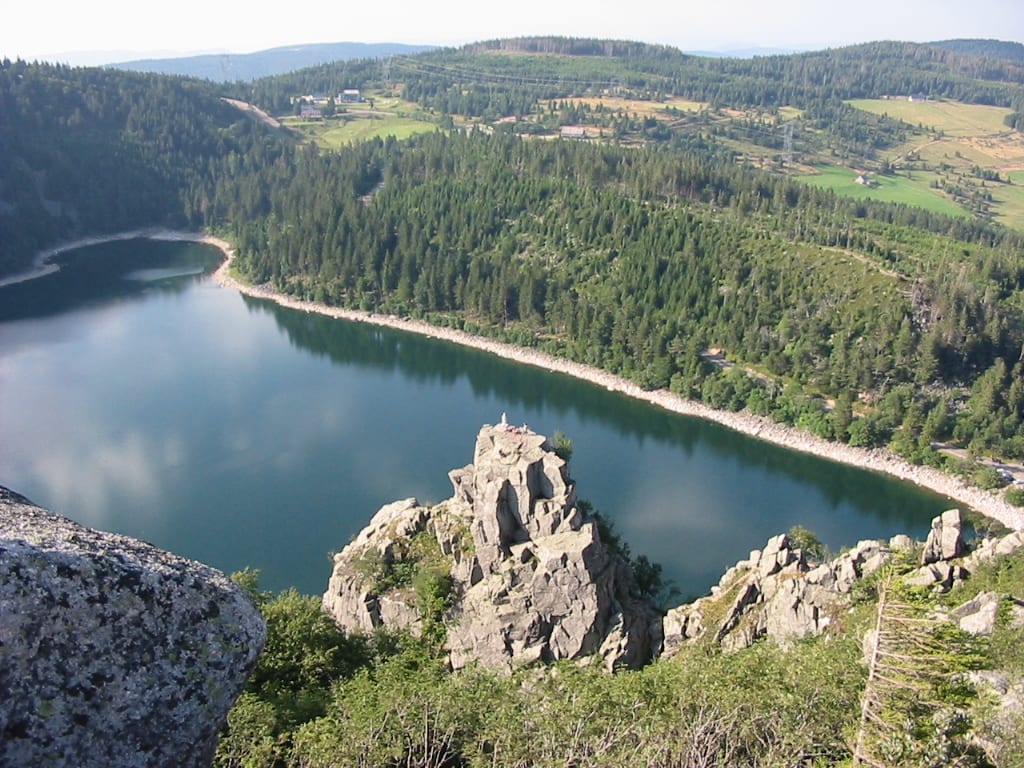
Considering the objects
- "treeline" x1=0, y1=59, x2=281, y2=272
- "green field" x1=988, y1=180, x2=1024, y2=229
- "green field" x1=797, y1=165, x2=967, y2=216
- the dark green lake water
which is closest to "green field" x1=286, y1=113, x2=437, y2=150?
"treeline" x1=0, y1=59, x2=281, y2=272

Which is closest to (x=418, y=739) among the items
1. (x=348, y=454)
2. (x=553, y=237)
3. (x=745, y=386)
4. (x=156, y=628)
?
(x=156, y=628)

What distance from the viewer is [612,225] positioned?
66.1 metres

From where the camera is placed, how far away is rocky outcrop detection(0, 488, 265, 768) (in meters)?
4.00

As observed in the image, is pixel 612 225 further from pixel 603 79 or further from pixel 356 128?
pixel 603 79

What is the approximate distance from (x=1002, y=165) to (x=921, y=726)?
145 metres

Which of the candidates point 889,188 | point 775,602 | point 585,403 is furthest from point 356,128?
point 775,602

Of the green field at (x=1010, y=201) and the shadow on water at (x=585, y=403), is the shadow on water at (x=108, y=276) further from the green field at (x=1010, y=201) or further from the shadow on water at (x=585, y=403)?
the green field at (x=1010, y=201)

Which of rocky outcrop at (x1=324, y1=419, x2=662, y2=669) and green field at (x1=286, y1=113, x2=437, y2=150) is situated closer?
rocky outcrop at (x1=324, y1=419, x2=662, y2=669)

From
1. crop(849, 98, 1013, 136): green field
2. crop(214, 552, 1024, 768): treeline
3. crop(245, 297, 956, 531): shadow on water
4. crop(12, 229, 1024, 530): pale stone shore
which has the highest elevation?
crop(849, 98, 1013, 136): green field

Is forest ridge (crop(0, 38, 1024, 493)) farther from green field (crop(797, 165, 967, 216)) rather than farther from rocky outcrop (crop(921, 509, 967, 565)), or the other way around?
rocky outcrop (crop(921, 509, 967, 565))

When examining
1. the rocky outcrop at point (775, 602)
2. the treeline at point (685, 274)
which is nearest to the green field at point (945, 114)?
the treeline at point (685, 274)

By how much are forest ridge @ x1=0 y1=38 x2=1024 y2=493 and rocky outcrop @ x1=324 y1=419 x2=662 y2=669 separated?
2784 cm

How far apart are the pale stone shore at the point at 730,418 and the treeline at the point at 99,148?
3029 cm

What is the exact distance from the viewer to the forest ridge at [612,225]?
4781 cm
